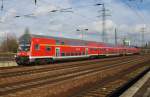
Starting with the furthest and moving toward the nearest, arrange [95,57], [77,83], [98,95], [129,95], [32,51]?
→ [95,57] < [32,51] < [77,83] < [98,95] < [129,95]

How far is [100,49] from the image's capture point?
181 feet

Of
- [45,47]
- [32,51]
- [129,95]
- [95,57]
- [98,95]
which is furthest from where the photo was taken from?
[95,57]

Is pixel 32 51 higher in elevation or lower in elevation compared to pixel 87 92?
higher

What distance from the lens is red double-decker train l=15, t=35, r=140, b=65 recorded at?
32.1 metres

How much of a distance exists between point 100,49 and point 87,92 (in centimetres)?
4160

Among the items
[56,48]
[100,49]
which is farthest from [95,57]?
[56,48]

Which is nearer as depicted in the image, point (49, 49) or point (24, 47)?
point (24, 47)

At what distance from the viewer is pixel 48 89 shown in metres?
14.6

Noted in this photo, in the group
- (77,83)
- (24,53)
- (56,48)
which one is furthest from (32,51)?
(77,83)

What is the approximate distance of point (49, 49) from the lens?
3512cm

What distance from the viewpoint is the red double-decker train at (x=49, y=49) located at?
32.1 metres

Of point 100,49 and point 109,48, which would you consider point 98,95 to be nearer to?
point 100,49

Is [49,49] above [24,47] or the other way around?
the other way around

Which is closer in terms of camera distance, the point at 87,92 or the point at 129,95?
the point at 129,95
